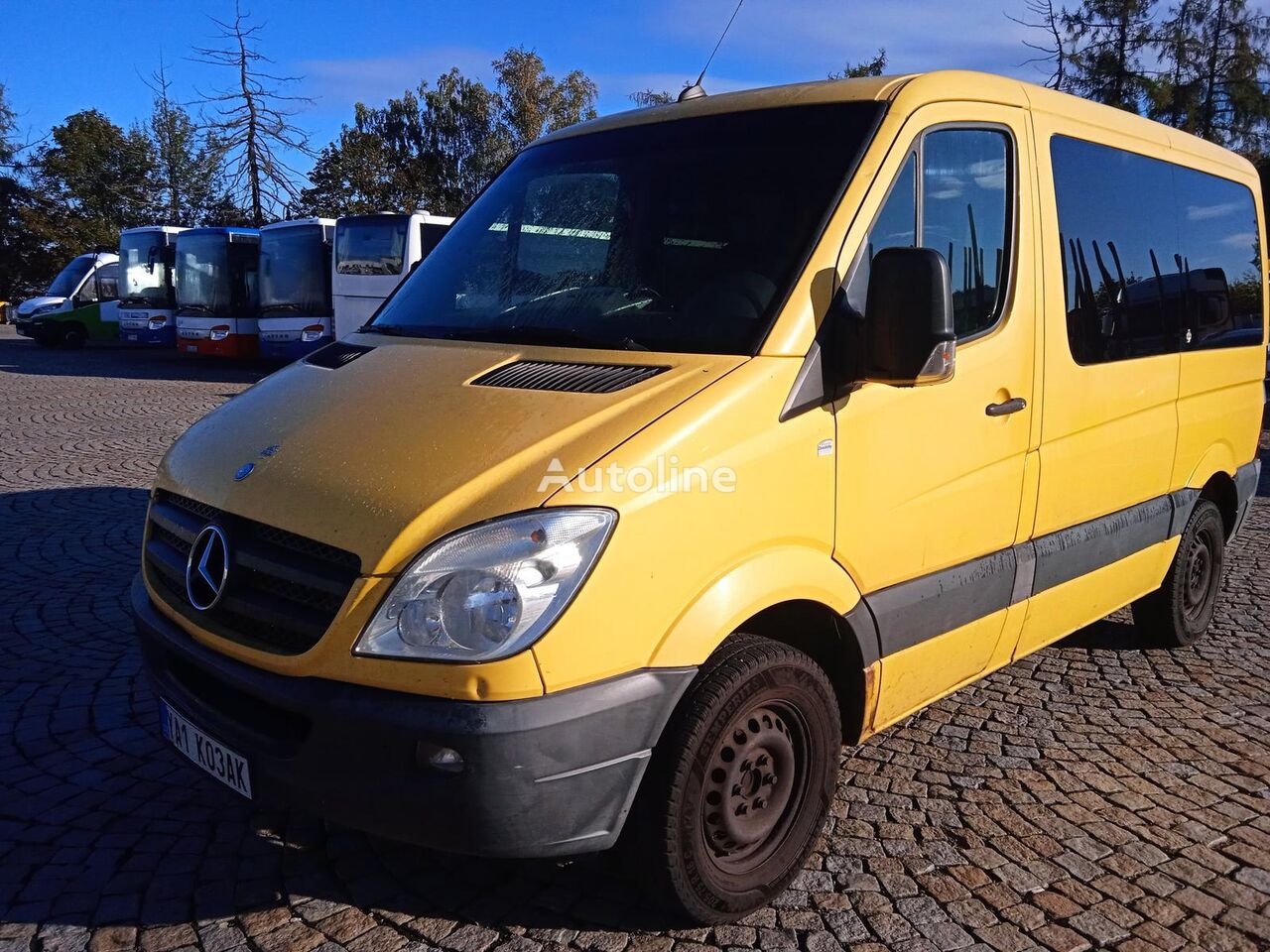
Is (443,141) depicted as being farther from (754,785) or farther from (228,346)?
(754,785)

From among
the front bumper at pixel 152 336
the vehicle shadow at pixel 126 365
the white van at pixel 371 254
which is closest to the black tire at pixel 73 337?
the vehicle shadow at pixel 126 365

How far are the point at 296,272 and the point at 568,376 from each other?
1894 centimetres

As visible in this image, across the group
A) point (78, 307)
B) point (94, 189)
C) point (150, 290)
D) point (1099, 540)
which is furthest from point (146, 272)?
point (1099, 540)

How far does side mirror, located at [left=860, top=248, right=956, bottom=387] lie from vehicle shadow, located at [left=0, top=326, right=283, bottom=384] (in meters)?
18.4

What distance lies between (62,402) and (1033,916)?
15.5 meters

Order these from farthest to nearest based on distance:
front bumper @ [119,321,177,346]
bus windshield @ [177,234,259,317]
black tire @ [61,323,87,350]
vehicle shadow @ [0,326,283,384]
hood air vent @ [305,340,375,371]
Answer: black tire @ [61,323,87,350] < front bumper @ [119,321,177,346] < bus windshield @ [177,234,259,317] < vehicle shadow @ [0,326,283,384] < hood air vent @ [305,340,375,371]

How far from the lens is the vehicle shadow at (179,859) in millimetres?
2930

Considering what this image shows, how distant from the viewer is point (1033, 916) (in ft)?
9.73

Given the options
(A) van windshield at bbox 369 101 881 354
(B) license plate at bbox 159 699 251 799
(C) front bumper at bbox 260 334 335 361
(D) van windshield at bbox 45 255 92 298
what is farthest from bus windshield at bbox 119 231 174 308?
(B) license plate at bbox 159 699 251 799

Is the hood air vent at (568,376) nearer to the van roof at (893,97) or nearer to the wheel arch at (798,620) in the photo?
the wheel arch at (798,620)

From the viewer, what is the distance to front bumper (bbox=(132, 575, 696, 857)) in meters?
2.36

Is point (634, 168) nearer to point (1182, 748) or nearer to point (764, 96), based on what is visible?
point (764, 96)

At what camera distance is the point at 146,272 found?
24.9m

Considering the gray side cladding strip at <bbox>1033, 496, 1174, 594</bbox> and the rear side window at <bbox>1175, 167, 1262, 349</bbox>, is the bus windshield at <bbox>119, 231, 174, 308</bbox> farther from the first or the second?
the gray side cladding strip at <bbox>1033, 496, 1174, 594</bbox>
